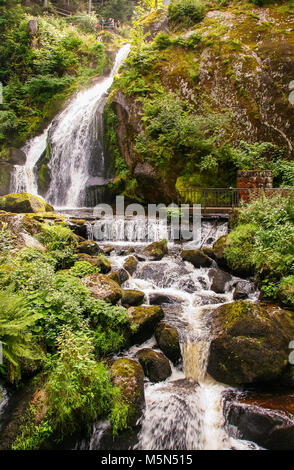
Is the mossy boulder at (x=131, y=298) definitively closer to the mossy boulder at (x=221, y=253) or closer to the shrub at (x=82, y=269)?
the shrub at (x=82, y=269)

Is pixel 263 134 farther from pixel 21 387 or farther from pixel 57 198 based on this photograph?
pixel 21 387

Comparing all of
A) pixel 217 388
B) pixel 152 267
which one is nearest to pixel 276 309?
pixel 217 388

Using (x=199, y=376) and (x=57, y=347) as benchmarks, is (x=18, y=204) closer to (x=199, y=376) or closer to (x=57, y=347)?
(x=57, y=347)

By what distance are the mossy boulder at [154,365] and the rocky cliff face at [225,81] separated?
28.6ft

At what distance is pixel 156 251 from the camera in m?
8.67

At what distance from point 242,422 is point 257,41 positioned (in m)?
16.1

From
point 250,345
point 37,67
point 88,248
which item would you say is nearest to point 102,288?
point 88,248

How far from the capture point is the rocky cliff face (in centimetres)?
1207

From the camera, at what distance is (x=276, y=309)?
5.04 m

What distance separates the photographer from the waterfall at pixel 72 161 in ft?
49.2

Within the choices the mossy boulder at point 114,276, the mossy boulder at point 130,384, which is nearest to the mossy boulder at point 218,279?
the mossy boulder at point 114,276

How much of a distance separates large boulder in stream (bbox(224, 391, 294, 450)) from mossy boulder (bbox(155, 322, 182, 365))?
1048mm

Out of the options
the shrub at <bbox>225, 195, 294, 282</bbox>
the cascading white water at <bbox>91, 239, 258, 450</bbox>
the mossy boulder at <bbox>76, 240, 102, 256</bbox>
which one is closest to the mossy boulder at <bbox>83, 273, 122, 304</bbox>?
the cascading white water at <bbox>91, 239, 258, 450</bbox>

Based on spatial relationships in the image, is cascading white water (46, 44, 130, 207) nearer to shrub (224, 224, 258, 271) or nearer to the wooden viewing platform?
the wooden viewing platform
